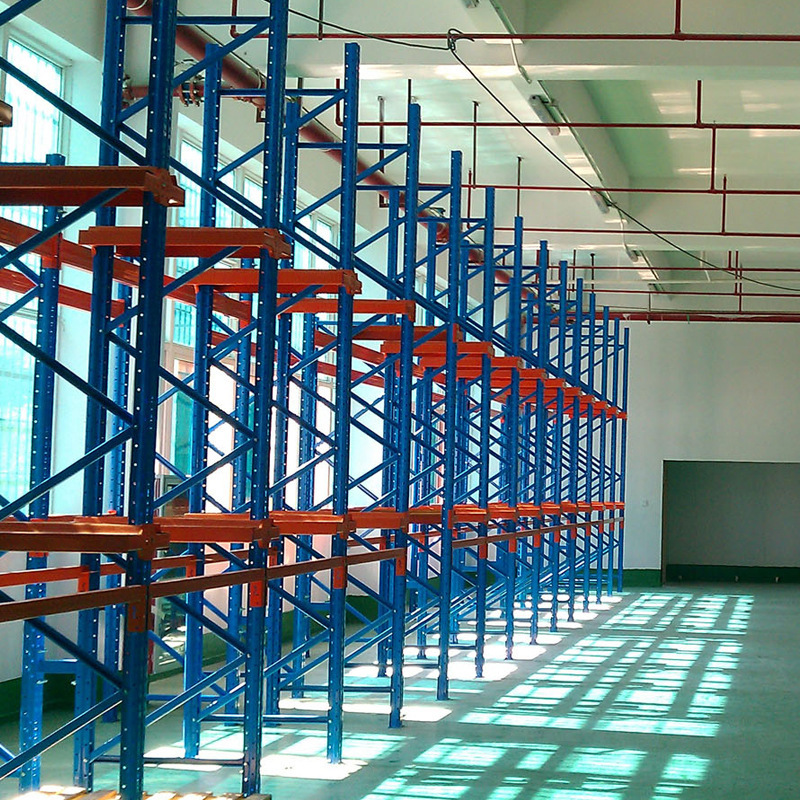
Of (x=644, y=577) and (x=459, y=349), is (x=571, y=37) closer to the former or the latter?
(x=459, y=349)

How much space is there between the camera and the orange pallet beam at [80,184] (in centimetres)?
551

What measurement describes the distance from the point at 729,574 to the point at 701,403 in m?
4.74

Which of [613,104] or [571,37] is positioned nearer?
[571,37]

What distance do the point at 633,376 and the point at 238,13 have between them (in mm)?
17620

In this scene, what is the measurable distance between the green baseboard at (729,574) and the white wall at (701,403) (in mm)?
2693

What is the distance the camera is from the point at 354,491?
72.0ft

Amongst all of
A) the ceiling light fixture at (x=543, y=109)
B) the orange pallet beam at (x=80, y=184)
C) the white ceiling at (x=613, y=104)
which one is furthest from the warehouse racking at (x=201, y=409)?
the white ceiling at (x=613, y=104)

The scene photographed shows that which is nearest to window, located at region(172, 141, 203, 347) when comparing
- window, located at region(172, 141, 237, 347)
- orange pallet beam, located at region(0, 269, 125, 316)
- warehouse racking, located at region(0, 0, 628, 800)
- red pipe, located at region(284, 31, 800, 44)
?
window, located at region(172, 141, 237, 347)

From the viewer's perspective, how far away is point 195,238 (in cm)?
723

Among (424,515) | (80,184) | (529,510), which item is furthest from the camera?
(529,510)

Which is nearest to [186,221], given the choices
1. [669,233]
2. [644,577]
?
[669,233]

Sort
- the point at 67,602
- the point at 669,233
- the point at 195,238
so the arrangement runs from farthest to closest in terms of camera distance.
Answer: the point at 669,233 → the point at 195,238 → the point at 67,602

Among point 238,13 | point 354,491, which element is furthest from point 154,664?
point 354,491

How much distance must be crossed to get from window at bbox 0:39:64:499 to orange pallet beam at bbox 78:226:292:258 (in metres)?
3.99
